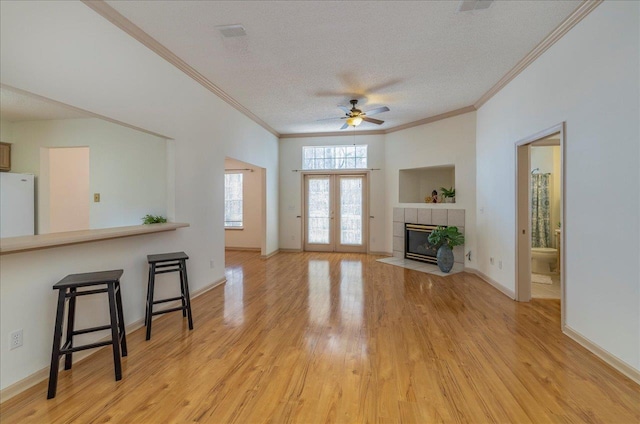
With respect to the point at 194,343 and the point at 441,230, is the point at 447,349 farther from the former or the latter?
the point at 441,230

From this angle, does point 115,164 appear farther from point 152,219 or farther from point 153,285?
point 153,285

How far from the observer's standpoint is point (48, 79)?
2.04m

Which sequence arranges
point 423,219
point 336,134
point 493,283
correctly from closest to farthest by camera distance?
point 493,283
point 423,219
point 336,134

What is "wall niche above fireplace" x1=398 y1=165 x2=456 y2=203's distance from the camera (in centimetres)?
653

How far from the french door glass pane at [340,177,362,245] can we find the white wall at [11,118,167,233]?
181 inches

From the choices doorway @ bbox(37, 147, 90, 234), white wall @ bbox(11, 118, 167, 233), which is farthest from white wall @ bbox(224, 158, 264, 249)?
doorway @ bbox(37, 147, 90, 234)

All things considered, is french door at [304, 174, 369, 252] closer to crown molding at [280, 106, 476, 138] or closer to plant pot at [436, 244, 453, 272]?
crown molding at [280, 106, 476, 138]

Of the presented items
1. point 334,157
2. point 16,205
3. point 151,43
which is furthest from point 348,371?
point 334,157

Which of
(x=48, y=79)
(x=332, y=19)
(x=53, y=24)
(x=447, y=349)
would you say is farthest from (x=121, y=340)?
(x=332, y=19)

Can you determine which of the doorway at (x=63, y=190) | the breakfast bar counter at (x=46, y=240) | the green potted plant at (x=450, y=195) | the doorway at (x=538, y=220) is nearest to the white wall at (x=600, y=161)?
the doorway at (x=538, y=220)

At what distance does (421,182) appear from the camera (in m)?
6.82

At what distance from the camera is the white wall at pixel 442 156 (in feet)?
17.3

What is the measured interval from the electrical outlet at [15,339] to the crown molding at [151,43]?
8.20ft

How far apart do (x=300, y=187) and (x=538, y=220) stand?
509 centimetres
